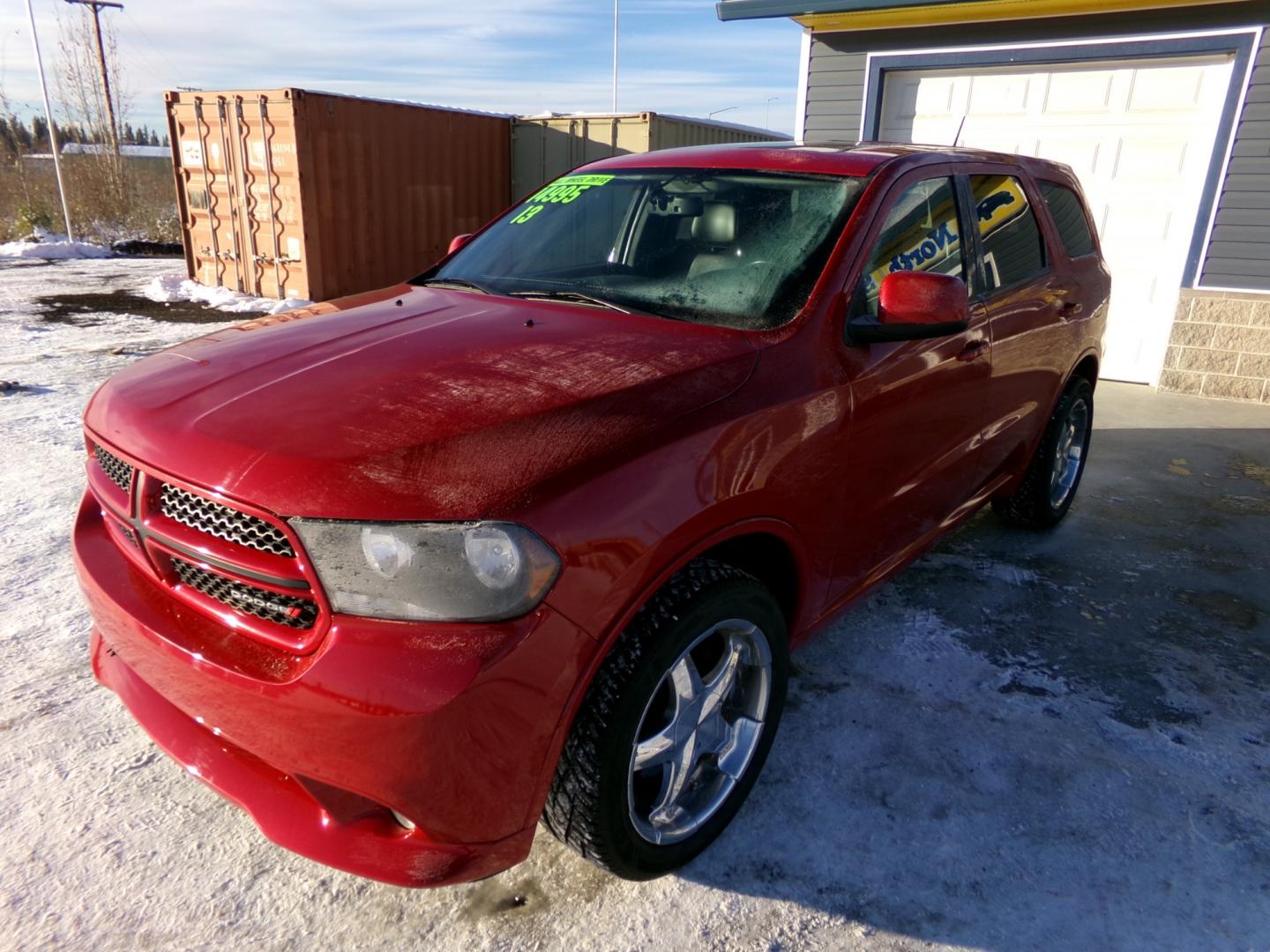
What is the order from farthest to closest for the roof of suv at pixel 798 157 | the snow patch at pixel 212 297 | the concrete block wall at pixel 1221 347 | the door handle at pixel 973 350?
1. the snow patch at pixel 212 297
2. the concrete block wall at pixel 1221 347
3. the door handle at pixel 973 350
4. the roof of suv at pixel 798 157

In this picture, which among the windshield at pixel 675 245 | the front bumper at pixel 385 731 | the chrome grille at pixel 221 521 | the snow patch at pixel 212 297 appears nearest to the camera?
the front bumper at pixel 385 731

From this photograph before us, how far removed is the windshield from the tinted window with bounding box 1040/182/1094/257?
1.84 meters

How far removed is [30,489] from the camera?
14.8 ft

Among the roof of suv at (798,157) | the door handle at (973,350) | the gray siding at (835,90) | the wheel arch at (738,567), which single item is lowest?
the wheel arch at (738,567)

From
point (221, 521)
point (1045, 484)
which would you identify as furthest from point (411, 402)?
point (1045, 484)

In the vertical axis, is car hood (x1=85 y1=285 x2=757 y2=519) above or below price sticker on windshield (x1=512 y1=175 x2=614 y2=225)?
below

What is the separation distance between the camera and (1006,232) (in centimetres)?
355

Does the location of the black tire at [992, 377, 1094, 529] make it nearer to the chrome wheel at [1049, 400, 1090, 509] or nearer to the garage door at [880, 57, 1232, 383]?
the chrome wheel at [1049, 400, 1090, 509]

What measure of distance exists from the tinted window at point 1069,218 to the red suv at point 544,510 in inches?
47.6

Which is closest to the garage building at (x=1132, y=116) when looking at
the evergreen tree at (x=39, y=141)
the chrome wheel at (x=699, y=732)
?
the chrome wheel at (x=699, y=732)

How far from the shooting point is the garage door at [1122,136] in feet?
23.3

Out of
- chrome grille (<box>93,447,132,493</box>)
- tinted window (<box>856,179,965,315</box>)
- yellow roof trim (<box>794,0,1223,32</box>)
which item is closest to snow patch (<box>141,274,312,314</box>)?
yellow roof trim (<box>794,0,1223,32</box>)

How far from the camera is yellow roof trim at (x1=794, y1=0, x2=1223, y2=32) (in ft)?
22.3

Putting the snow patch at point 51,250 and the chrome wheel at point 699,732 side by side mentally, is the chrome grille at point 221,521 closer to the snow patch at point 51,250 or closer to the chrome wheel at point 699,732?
the chrome wheel at point 699,732
